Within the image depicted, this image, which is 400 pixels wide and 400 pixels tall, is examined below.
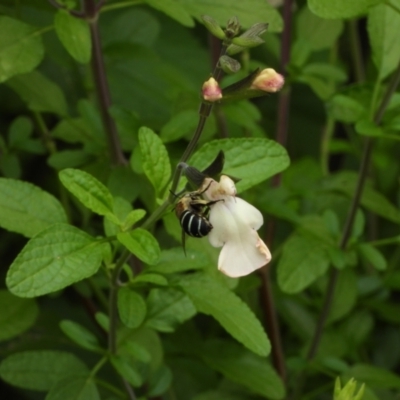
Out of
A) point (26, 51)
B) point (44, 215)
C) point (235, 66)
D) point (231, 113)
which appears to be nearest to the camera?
point (235, 66)

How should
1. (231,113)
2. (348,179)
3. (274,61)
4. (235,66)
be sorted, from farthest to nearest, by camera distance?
(274,61)
(348,179)
(231,113)
(235,66)

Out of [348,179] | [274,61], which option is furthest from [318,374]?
[274,61]

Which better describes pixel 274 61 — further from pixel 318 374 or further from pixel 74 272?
pixel 74 272

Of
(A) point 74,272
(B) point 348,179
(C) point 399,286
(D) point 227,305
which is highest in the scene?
(A) point 74,272

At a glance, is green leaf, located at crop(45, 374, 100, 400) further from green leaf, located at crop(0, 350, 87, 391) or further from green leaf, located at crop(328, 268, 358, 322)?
green leaf, located at crop(328, 268, 358, 322)

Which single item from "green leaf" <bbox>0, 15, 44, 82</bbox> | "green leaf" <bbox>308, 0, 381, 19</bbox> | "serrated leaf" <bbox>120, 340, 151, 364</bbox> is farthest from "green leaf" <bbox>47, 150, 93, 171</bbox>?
"green leaf" <bbox>308, 0, 381, 19</bbox>

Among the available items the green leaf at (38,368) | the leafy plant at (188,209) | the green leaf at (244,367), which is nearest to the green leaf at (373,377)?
the leafy plant at (188,209)

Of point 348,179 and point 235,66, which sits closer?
point 235,66

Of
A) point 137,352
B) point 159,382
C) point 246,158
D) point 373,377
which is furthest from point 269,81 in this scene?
point 373,377
